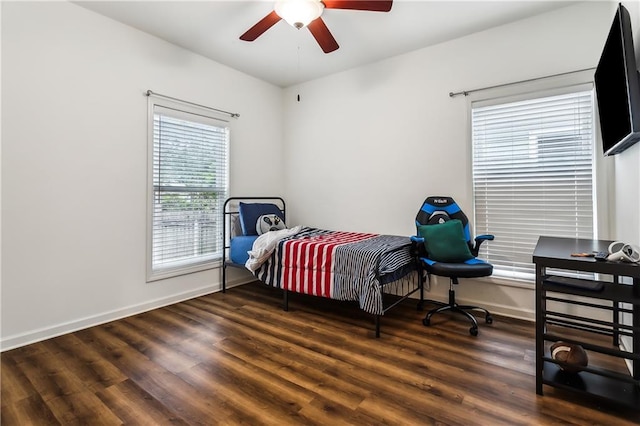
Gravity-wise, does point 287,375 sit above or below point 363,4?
below

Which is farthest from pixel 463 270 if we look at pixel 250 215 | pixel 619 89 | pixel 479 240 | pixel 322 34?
pixel 250 215

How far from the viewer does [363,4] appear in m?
2.22

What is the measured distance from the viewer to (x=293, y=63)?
3.90 meters

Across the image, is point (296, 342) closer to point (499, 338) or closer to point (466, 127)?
point (499, 338)

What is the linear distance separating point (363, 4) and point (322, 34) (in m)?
0.46

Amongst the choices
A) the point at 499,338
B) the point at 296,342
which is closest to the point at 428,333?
the point at 499,338

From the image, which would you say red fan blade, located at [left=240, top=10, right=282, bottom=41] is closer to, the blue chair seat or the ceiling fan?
the ceiling fan

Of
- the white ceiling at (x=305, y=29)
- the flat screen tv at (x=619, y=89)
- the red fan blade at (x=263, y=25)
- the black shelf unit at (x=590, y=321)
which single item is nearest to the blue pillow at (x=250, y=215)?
the white ceiling at (x=305, y=29)

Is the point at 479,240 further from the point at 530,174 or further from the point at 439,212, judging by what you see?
the point at 530,174

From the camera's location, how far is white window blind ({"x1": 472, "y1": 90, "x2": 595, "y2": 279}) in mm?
2668

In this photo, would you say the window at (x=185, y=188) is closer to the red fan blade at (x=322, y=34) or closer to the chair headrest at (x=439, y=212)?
the red fan blade at (x=322, y=34)

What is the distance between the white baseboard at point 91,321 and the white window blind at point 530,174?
129 inches

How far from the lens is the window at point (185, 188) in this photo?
3275 mm

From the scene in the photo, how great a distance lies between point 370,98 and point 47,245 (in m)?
3.60
